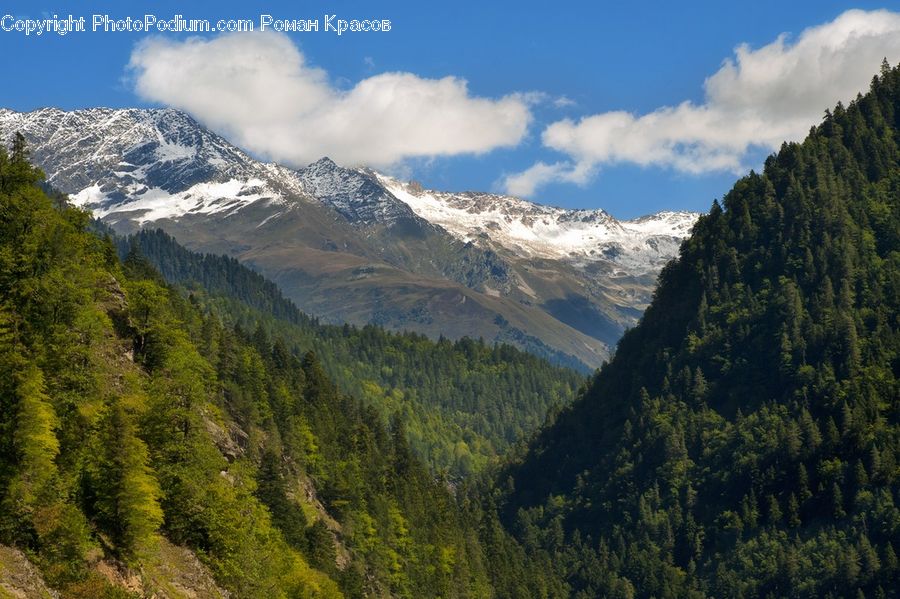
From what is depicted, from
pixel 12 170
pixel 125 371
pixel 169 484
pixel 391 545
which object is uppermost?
pixel 12 170

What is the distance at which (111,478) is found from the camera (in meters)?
82.6

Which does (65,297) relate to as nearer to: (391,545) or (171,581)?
(171,581)

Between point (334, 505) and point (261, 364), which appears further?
point (261, 364)

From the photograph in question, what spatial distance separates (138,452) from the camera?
85875 millimetres

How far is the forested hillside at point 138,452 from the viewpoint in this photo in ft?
250

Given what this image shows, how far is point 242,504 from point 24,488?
127 ft

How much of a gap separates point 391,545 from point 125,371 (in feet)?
234

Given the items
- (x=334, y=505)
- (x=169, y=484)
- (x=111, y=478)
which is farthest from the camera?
(x=334, y=505)

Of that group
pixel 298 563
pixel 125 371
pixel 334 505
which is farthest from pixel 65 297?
pixel 334 505

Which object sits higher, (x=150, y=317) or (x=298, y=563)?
(x=150, y=317)

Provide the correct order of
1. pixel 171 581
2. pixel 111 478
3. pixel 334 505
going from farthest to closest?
pixel 334 505, pixel 171 581, pixel 111 478

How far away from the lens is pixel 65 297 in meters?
97.9

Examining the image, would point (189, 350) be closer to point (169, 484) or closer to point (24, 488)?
point (169, 484)

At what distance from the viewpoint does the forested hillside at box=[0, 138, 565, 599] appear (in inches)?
2997
